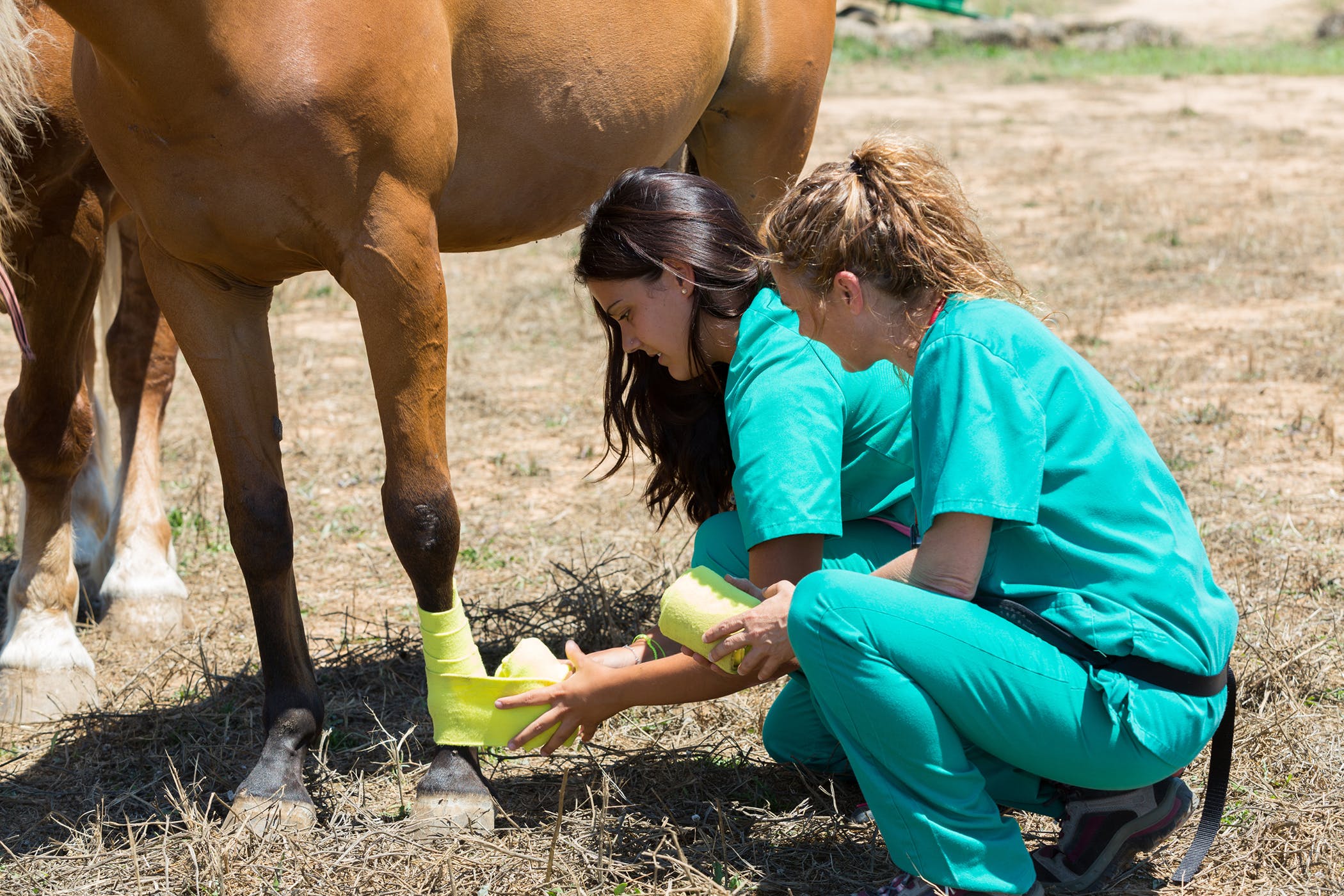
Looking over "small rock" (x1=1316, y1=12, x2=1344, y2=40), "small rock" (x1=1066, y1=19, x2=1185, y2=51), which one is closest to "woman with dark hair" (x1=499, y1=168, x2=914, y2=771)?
"small rock" (x1=1066, y1=19, x2=1185, y2=51)

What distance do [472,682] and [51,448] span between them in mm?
1538

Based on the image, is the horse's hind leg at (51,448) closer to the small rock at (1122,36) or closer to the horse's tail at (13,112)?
the horse's tail at (13,112)

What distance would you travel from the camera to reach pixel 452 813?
7.89 feet

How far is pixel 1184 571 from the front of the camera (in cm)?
193

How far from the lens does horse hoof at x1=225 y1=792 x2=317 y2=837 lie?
7.72ft

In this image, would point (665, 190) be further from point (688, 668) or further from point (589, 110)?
point (688, 668)

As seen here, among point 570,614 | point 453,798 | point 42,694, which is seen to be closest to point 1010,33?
point 570,614

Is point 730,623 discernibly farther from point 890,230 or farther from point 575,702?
point 890,230

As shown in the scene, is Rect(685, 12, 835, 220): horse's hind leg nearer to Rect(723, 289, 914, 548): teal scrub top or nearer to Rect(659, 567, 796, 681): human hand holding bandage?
Rect(723, 289, 914, 548): teal scrub top

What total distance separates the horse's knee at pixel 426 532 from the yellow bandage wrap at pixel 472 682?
55 mm

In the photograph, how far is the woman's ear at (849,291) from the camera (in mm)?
1926

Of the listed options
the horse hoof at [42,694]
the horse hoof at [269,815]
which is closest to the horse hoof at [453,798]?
the horse hoof at [269,815]

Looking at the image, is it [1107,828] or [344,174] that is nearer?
[1107,828]

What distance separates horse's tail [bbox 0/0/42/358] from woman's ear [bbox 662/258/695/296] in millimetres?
1265
